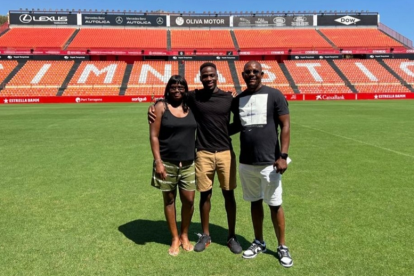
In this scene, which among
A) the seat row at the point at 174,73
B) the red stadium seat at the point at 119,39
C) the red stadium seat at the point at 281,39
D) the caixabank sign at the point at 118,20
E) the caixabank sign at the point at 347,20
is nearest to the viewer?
the seat row at the point at 174,73

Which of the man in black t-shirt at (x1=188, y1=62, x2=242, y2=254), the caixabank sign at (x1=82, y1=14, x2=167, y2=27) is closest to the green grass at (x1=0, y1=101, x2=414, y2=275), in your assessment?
the man in black t-shirt at (x1=188, y1=62, x2=242, y2=254)

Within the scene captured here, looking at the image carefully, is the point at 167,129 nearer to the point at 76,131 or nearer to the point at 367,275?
the point at 367,275

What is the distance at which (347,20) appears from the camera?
56.4 meters

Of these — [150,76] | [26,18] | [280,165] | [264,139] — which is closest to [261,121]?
[264,139]

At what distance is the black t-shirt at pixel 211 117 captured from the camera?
3.59 m

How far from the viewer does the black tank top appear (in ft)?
11.6

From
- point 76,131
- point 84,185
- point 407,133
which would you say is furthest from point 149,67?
point 84,185

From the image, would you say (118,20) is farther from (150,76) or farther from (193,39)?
(150,76)

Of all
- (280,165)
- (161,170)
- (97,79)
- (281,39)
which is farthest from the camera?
(281,39)

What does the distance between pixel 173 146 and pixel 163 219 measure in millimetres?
1490

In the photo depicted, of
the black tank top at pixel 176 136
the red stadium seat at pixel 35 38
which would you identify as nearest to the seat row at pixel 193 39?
the red stadium seat at pixel 35 38

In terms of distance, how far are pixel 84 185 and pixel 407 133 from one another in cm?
1113

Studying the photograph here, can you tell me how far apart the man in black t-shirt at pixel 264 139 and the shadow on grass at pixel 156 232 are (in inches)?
21.8

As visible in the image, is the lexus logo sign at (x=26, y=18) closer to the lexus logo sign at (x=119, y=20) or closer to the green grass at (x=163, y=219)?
the lexus logo sign at (x=119, y=20)
